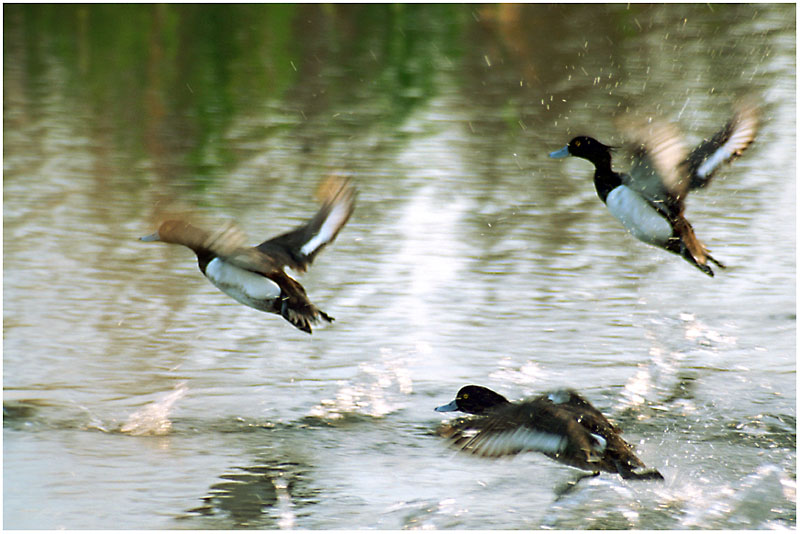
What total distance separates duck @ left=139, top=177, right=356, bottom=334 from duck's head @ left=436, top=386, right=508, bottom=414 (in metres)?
0.57

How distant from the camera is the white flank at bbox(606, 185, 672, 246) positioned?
165 inches

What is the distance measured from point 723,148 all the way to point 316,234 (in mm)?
1603

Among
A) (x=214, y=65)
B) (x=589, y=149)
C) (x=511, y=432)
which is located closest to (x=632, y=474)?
(x=511, y=432)

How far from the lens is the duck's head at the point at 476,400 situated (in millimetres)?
3664

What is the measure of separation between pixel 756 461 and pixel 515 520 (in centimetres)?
95

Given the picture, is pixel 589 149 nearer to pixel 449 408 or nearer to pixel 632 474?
pixel 449 408

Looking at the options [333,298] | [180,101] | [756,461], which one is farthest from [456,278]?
[180,101]

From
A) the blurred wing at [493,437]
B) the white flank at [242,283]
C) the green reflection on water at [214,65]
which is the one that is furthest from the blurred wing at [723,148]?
the green reflection on water at [214,65]

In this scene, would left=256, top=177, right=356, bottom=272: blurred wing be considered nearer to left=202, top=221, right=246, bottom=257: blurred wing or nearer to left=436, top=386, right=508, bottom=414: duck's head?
left=202, top=221, right=246, bottom=257: blurred wing

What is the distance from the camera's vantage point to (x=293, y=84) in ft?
32.6

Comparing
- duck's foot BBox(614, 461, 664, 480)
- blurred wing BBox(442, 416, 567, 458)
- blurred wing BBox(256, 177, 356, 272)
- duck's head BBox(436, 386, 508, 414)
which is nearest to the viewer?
blurred wing BBox(442, 416, 567, 458)

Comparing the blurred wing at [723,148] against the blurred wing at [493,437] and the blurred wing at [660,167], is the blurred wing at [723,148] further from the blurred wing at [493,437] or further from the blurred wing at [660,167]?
the blurred wing at [493,437]

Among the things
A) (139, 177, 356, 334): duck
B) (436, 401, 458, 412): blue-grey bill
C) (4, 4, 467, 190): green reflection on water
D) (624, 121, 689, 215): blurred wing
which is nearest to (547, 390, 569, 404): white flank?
(436, 401, 458, 412): blue-grey bill

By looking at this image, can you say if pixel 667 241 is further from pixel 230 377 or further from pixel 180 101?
pixel 180 101
